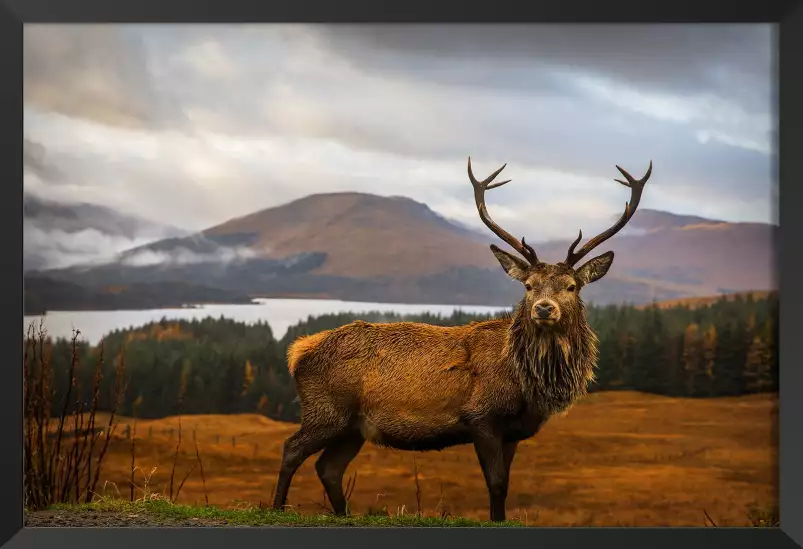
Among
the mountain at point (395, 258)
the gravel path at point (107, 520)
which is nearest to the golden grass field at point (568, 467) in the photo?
the gravel path at point (107, 520)

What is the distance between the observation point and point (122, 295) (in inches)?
248

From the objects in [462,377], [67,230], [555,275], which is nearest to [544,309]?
[555,275]

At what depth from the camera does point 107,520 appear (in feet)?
18.6

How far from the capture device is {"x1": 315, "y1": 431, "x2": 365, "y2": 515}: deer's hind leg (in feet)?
18.7

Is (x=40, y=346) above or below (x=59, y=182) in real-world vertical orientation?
below

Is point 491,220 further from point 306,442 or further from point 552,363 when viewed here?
point 306,442

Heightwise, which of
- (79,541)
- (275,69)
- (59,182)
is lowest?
(79,541)

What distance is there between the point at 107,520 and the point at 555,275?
3.34 metres

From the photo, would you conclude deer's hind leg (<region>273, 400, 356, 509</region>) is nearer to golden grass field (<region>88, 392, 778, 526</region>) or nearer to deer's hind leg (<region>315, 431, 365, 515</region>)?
deer's hind leg (<region>315, 431, 365, 515</region>)

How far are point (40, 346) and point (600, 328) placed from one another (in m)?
4.02

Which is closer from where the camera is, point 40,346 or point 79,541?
point 79,541

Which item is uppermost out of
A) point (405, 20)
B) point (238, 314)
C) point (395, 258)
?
point (405, 20)

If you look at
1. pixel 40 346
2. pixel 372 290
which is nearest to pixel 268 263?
pixel 372 290
